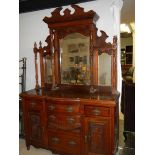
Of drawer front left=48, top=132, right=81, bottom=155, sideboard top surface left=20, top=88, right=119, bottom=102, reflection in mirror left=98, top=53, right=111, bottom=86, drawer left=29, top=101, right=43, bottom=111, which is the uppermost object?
reflection in mirror left=98, top=53, right=111, bottom=86

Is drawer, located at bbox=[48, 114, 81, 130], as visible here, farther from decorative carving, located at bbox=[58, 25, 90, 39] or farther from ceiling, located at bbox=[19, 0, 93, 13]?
ceiling, located at bbox=[19, 0, 93, 13]

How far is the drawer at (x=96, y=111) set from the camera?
6.93ft

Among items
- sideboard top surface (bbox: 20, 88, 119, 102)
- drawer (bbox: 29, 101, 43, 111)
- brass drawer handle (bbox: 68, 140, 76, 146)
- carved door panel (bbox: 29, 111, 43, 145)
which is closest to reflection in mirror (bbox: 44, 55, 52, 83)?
sideboard top surface (bbox: 20, 88, 119, 102)

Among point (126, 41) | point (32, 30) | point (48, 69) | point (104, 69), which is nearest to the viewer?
point (104, 69)

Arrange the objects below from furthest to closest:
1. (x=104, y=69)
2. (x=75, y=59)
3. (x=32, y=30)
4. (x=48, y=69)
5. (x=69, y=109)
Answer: (x=32, y=30) < (x=48, y=69) < (x=75, y=59) < (x=104, y=69) < (x=69, y=109)

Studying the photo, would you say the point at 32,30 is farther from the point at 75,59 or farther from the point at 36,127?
the point at 36,127

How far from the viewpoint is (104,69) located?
2545 mm

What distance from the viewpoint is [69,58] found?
2783 mm

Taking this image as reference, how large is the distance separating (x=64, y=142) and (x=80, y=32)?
5.10 feet

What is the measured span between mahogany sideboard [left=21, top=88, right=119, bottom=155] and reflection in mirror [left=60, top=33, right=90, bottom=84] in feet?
0.68

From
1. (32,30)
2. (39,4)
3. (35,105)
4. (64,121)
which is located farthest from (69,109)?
(39,4)

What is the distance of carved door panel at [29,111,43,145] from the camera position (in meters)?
2.57
